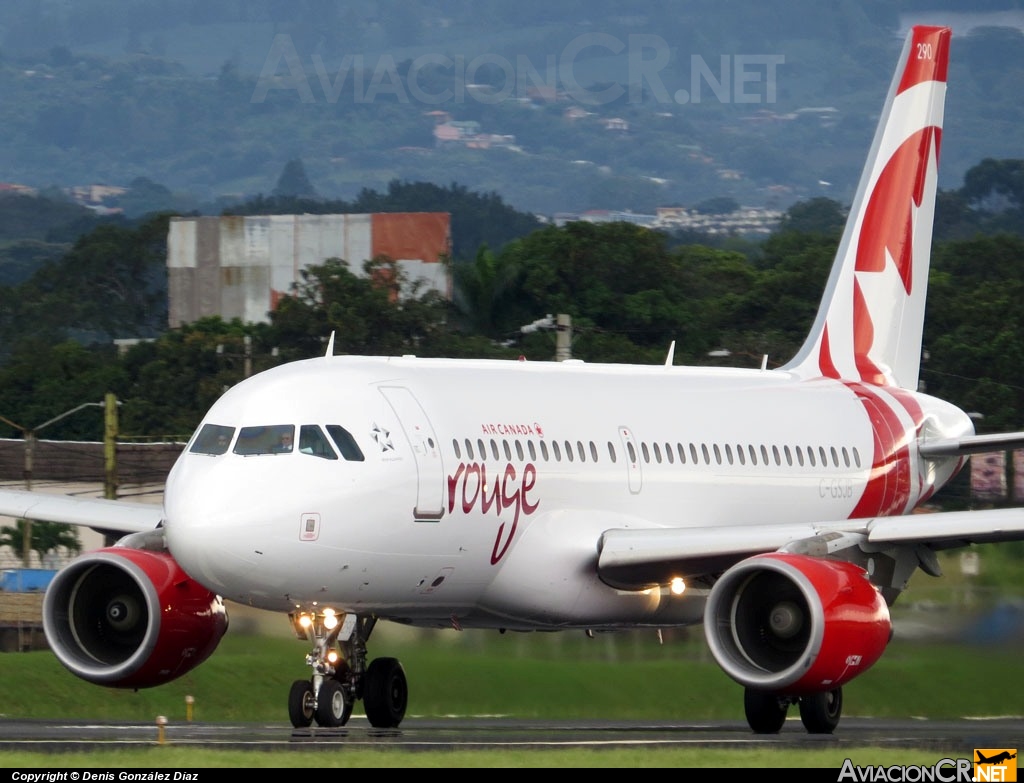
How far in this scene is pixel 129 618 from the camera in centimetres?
2530

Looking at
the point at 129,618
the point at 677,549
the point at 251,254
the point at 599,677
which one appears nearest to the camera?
the point at 677,549

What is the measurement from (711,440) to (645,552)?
402cm

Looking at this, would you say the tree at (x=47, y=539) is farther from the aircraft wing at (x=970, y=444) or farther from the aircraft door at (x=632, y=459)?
the aircraft door at (x=632, y=459)

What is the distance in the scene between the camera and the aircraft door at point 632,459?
27078 millimetres

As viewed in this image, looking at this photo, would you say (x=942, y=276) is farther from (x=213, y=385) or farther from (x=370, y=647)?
(x=370, y=647)

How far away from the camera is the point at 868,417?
32.2 m

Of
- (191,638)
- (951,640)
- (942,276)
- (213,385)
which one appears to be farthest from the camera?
(942,276)

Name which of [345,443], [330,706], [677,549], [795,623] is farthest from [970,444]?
[330,706]

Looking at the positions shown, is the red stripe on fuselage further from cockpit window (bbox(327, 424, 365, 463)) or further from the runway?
cockpit window (bbox(327, 424, 365, 463))

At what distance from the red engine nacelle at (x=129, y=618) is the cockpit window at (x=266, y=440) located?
2.96 metres

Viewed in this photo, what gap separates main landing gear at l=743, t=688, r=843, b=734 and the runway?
0.64ft

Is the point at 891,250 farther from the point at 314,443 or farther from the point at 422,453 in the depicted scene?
the point at 314,443

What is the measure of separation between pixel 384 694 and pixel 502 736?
8.18 ft

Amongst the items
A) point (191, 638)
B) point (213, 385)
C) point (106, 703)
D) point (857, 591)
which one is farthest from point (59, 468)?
Result: point (857, 591)
